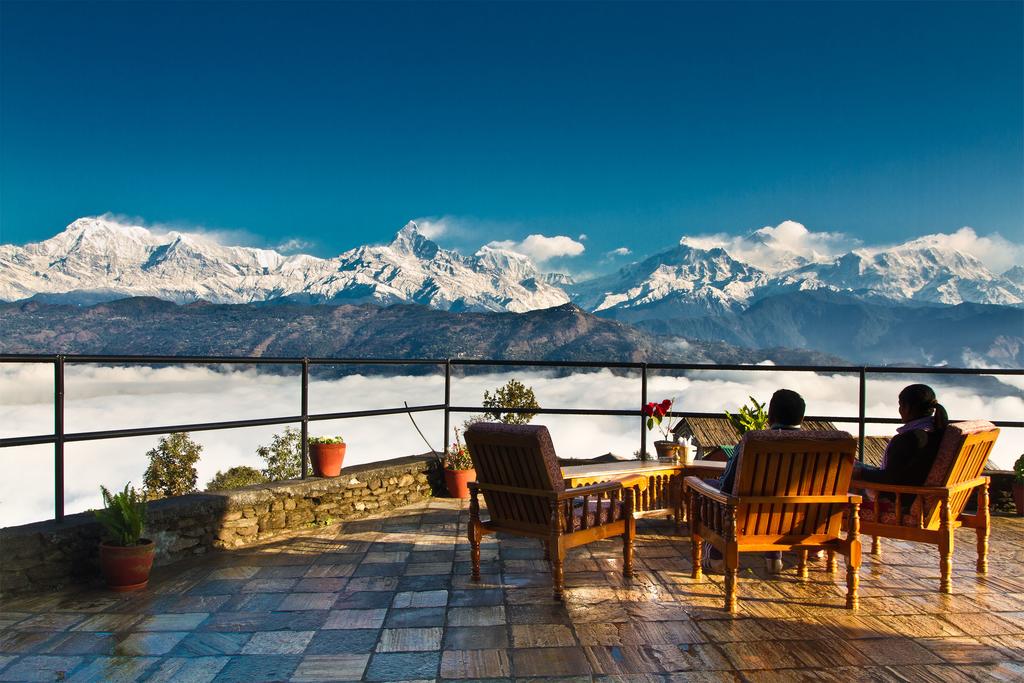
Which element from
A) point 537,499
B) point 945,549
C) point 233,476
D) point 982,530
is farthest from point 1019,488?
point 233,476

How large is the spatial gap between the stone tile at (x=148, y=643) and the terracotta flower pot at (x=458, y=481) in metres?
3.24

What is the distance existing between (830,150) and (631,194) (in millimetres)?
54399

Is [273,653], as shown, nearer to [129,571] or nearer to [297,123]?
[129,571]

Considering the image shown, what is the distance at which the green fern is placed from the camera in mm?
3846

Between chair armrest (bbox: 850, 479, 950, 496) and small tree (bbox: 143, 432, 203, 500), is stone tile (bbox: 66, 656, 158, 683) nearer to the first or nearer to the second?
chair armrest (bbox: 850, 479, 950, 496)

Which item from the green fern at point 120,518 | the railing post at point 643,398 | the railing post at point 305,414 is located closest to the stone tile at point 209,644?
the green fern at point 120,518

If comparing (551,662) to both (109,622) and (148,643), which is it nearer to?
(148,643)

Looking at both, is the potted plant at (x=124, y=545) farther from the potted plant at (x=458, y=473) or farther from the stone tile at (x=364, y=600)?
the potted plant at (x=458, y=473)

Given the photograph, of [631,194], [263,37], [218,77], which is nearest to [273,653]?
[263,37]

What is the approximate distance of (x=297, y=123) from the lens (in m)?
124

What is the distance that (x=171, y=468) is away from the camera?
3288cm

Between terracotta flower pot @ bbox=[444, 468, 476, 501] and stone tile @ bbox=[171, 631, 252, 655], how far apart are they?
3192 millimetres

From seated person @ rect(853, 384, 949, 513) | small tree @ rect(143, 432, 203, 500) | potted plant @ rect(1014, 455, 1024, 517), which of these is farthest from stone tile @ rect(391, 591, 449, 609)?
small tree @ rect(143, 432, 203, 500)

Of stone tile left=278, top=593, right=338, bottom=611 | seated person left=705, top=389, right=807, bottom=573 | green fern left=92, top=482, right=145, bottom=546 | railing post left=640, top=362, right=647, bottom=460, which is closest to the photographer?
stone tile left=278, top=593, right=338, bottom=611
